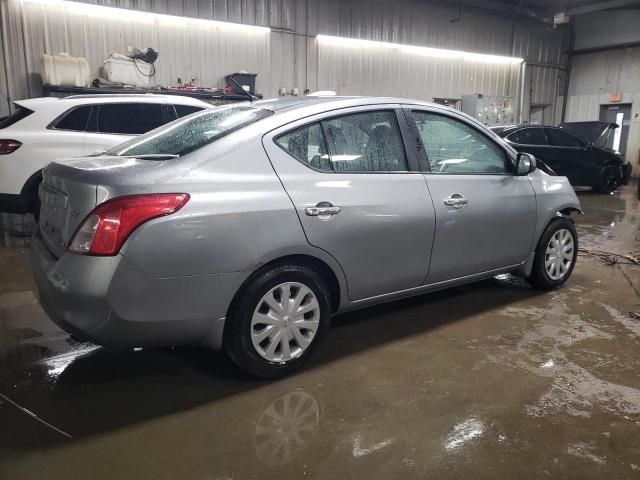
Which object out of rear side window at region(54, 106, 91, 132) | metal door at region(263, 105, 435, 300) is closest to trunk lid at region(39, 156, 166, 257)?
metal door at region(263, 105, 435, 300)

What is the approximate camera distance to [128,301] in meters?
2.01

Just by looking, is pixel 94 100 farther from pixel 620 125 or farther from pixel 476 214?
pixel 620 125

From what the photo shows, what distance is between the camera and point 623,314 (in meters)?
3.51

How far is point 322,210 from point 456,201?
996 mm

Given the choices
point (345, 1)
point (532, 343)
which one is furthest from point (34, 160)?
point (345, 1)

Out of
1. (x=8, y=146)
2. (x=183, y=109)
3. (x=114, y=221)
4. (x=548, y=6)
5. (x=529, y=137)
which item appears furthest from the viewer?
(x=548, y=6)

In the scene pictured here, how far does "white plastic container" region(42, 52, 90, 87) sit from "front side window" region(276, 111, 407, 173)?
6.96 meters

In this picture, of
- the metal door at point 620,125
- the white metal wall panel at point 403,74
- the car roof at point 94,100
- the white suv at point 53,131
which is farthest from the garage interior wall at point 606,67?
the white suv at point 53,131

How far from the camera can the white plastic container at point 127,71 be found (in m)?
8.36

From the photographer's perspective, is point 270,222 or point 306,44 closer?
point 270,222

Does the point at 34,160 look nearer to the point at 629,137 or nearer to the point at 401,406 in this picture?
the point at 401,406

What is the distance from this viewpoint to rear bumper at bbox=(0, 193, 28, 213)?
16.7ft

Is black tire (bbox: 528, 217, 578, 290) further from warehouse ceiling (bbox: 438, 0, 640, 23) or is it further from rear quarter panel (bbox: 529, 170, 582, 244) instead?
warehouse ceiling (bbox: 438, 0, 640, 23)

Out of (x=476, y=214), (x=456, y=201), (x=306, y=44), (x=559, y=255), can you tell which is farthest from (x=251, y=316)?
(x=306, y=44)
